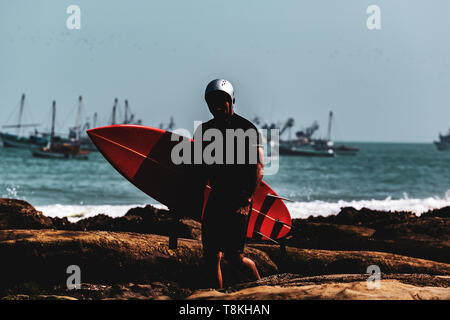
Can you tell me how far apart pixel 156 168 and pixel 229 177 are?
1.87m

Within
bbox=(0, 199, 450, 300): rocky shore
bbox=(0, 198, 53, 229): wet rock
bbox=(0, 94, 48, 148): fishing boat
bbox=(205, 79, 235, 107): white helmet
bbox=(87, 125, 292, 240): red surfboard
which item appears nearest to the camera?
bbox=(0, 199, 450, 300): rocky shore

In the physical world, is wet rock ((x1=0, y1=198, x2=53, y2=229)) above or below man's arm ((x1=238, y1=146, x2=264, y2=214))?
below

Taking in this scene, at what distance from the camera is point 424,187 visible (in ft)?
136

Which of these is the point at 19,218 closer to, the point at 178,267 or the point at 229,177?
the point at 178,267

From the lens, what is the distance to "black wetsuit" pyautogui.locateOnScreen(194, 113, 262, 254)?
4078mm

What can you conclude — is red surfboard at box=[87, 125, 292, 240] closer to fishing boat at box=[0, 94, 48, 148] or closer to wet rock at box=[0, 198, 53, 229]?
wet rock at box=[0, 198, 53, 229]

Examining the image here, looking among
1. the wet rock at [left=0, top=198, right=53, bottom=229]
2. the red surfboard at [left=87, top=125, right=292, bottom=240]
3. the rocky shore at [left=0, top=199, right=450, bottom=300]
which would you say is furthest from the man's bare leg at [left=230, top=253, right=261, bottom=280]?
the wet rock at [left=0, top=198, right=53, bottom=229]

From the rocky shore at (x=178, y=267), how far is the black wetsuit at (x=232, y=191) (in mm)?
463

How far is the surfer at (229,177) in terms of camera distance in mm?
4078

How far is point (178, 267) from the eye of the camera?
5098 millimetres

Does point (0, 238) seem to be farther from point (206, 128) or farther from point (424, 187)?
point (424, 187)

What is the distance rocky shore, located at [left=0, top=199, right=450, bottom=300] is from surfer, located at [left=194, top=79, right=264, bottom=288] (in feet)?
1.51

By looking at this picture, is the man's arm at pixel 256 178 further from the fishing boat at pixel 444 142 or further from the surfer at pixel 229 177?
the fishing boat at pixel 444 142
